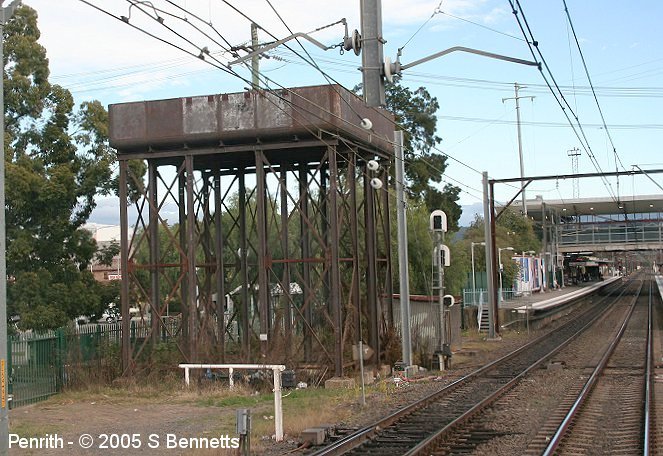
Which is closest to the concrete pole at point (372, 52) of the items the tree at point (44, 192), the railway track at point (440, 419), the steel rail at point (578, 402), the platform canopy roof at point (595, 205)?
the railway track at point (440, 419)

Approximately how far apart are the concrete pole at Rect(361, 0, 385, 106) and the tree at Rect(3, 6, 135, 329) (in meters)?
14.1

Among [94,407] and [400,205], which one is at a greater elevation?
[400,205]

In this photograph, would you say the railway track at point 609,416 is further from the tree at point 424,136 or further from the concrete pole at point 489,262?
the tree at point 424,136

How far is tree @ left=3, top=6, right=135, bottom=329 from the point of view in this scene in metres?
25.1

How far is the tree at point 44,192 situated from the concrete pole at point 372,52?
14.1 m

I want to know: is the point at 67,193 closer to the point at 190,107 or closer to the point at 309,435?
the point at 190,107

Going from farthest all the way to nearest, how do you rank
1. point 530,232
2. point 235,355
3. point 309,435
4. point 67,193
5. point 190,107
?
point 530,232 → point 67,193 → point 235,355 → point 190,107 → point 309,435

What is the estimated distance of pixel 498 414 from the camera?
1634 centimetres

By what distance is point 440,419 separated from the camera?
1563 cm

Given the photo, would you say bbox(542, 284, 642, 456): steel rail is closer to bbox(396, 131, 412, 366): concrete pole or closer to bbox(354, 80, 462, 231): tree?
bbox(396, 131, 412, 366): concrete pole

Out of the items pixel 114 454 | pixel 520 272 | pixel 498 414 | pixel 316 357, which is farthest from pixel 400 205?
pixel 520 272

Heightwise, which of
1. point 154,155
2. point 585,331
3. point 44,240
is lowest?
point 585,331

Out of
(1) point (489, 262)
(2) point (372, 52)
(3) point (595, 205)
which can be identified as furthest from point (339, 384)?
(3) point (595, 205)

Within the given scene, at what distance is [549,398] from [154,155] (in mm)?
11733
